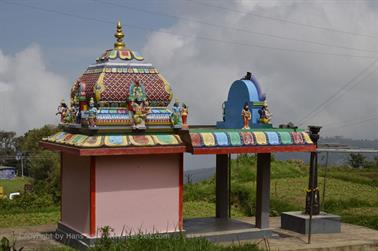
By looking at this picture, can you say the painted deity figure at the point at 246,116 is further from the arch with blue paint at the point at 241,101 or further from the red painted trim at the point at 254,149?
the red painted trim at the point at 254,149

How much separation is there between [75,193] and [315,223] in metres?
6.36

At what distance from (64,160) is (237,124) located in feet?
15.2

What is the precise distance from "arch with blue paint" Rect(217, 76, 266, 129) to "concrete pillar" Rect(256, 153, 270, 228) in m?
0.92

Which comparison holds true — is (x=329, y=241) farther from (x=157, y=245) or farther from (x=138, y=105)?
(x=157, y=245)

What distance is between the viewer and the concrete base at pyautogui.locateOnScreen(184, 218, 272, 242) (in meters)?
15.0

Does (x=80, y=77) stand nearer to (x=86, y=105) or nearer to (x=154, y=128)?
(x=86, y=105)

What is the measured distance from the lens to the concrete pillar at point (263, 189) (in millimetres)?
15422

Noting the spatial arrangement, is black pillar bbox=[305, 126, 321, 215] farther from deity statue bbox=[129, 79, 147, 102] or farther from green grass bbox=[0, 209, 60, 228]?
green grass bbox=[0, 209, 60, 228]

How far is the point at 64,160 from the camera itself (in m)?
15.5

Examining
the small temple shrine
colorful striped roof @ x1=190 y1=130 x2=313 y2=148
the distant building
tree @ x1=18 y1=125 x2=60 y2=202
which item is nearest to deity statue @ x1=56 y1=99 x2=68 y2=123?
the small temple shrine

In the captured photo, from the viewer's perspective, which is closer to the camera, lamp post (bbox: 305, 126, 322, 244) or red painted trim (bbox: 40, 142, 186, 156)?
red painted trim (bbox: 40, 142, 186, 156)

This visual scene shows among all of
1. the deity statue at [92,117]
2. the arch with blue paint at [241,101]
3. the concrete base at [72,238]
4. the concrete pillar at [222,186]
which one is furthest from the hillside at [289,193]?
the deity statue at [92,117]

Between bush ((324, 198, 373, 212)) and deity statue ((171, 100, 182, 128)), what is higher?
deity statue ((171, 100, 182, 128))

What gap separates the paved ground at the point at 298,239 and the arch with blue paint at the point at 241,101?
3054 millimetres
